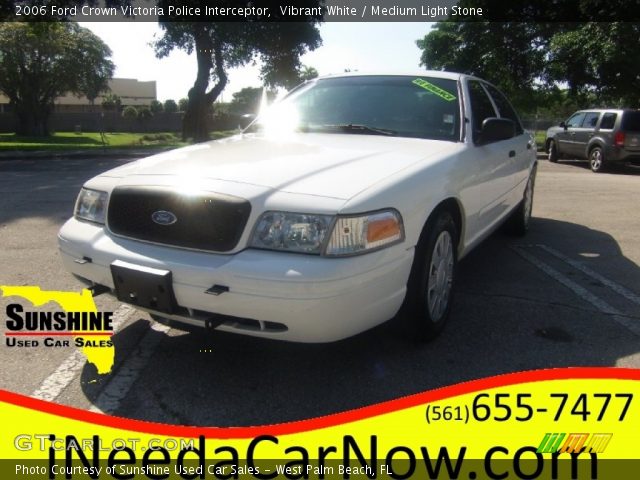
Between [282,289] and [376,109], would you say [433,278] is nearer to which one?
[282,289]

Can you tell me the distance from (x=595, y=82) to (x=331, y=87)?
2168 centimetres

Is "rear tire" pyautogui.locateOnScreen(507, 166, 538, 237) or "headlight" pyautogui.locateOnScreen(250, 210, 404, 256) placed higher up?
"headlight" pyautogui.locateOnScreen(250, 210, 404, 256)

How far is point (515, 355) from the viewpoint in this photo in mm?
3262

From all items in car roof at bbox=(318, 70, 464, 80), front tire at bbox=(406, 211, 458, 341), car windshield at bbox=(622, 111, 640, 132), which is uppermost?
car windshield at bbox=(622, 111, 640, 132)

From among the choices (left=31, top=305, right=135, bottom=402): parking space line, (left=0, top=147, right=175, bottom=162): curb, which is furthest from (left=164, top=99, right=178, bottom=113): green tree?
(left=31, top=305, right=135, bottom=402): parking space line

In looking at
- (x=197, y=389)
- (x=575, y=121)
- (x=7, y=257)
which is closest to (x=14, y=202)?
(x=7, y=257)

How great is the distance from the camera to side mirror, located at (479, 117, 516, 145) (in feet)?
12.8

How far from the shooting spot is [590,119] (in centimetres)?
1603

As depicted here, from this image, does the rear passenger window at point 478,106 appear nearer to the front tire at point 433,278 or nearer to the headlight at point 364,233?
the front tire at point 433,278

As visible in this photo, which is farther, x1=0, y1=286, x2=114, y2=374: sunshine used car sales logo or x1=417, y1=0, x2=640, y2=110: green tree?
x1=417, y1=0, x2=640, y2=110: green tree

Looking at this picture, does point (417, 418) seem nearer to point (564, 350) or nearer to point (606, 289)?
point (564, 350)

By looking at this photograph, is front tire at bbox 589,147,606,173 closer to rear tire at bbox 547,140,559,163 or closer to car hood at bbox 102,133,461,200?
rear tire at bbox 547,140,559,163

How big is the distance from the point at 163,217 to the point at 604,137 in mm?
15082

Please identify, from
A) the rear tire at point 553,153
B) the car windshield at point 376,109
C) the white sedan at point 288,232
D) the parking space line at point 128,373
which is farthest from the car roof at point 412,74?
the rear tire at point 553,153
